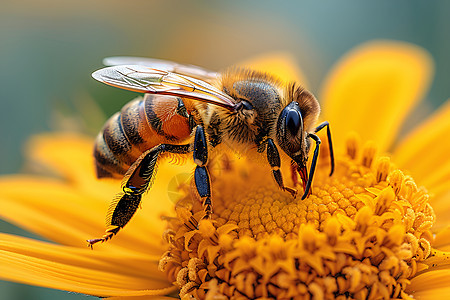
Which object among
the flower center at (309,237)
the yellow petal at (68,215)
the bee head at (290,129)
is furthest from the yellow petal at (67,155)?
the bee head at (290,129)

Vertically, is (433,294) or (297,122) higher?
(297,122)

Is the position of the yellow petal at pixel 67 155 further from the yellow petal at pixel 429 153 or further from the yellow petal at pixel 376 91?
the yellow petal at pixel 429 153

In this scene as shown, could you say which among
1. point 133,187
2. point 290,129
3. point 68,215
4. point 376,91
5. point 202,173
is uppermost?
point 376,91

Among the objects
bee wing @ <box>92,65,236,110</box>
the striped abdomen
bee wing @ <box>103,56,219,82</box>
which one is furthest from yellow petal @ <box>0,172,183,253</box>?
bee wing @ <box>92,65,236,110</box>

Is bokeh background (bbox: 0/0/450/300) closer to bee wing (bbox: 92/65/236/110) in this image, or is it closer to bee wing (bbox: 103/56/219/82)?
bee wing (bbox: 103/56/219/82)

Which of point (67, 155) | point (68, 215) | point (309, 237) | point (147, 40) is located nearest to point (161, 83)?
point (309, 237)

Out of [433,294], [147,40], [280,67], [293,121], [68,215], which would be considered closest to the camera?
[433,294]

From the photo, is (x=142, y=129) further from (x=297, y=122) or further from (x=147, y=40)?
(x=147, y=40)
